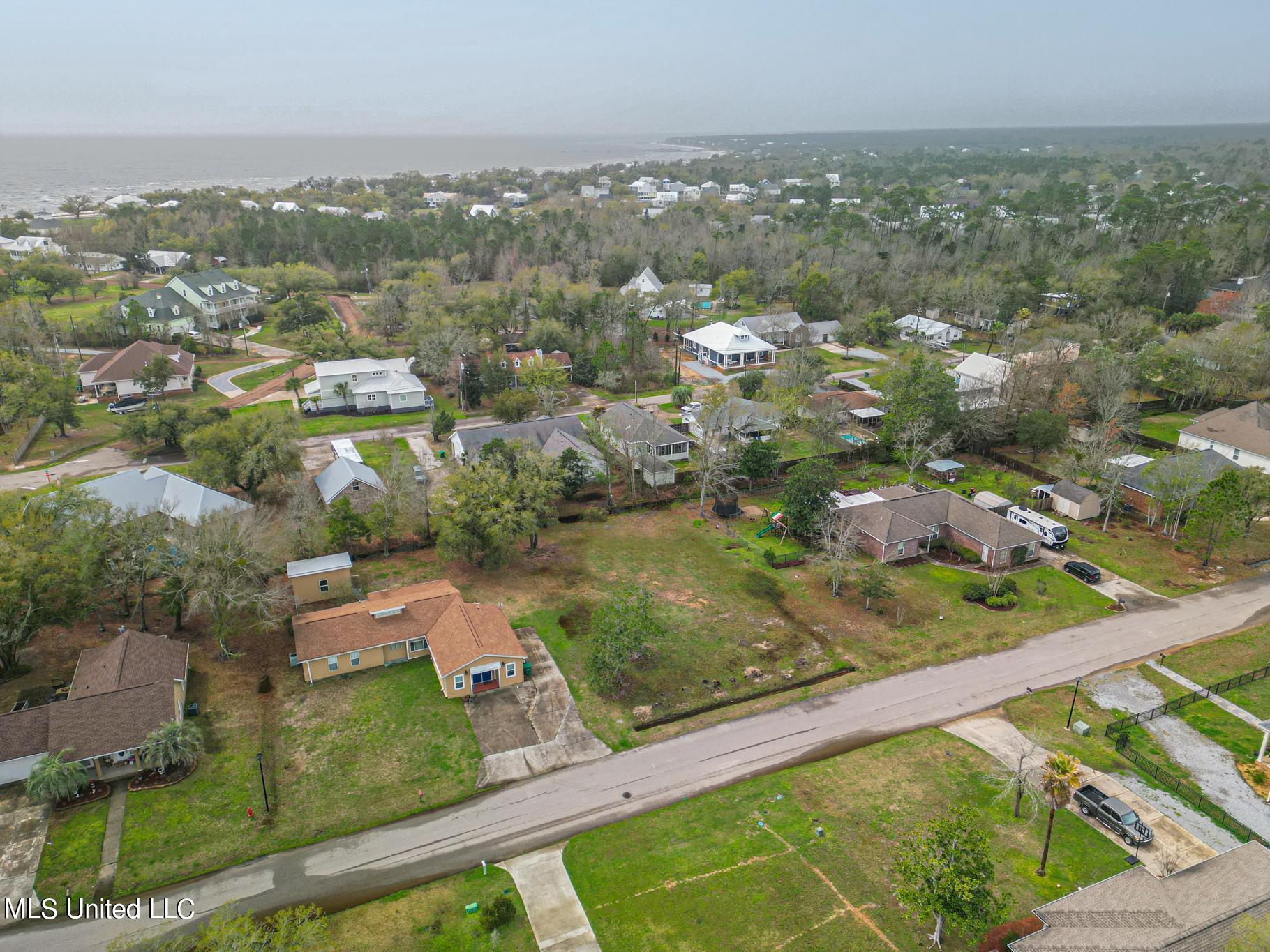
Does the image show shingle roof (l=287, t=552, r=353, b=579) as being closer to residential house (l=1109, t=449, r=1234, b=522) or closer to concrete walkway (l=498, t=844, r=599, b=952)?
concrete walkway (l=498, t=844, r=599, b=952)

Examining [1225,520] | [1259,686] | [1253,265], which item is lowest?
[1259,686]

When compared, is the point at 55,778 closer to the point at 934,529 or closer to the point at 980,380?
the point at 934,529

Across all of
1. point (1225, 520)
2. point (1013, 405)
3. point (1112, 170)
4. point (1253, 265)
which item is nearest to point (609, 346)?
point (1013, 405)

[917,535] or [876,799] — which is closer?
[876,799]

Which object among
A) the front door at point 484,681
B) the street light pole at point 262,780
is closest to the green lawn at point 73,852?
the street light pole at point 262,780

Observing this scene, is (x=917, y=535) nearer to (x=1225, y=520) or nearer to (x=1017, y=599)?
(x=1017, y=599)

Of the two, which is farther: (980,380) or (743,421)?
(980,380)

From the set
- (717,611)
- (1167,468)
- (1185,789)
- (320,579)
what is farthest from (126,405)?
(1167,468)
